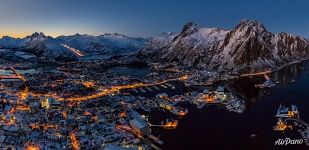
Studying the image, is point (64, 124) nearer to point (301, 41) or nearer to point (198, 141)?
point (198, 141)

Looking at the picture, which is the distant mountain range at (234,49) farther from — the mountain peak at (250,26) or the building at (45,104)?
the building at (45,104)

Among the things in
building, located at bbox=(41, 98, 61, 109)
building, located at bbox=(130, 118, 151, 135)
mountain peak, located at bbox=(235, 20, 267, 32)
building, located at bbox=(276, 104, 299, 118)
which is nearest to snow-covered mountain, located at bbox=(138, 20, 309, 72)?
mountain peak, located at bbox=(235, 20, 267, 32)

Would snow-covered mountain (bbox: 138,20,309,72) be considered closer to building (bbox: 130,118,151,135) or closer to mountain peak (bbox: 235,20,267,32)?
mountain peak (bbox: 235,20,267,32)

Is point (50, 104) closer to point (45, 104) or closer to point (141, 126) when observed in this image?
point (45, 104)

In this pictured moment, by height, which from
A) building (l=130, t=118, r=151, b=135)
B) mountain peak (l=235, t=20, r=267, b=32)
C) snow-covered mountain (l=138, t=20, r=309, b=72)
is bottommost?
building (l=130, t=118, r=151, b=135)

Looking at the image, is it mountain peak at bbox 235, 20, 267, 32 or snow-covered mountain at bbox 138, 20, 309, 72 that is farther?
mountain peak at bbox 235, 20, 267, 32

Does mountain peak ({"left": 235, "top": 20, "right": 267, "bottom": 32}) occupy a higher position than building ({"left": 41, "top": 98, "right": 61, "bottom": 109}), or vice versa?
mountain peak ({"left": 235, "top": 20, "right": 267, "bottom": 32})

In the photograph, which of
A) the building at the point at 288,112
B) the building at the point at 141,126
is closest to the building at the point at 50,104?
the building at the point at 141,126

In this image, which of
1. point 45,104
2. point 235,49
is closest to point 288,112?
point 45,104
